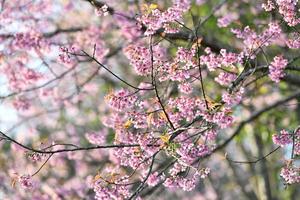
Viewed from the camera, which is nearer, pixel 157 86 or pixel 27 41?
pixel 157 86

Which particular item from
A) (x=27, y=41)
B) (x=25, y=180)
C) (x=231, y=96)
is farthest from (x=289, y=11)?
(x=27, y=41)

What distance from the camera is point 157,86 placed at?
5625mm

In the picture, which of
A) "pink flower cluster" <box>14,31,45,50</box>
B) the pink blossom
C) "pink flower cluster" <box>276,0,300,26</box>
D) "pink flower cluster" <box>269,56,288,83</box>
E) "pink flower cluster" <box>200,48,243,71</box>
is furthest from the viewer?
"pink flower cluster" <box>14,31,45,50</box>

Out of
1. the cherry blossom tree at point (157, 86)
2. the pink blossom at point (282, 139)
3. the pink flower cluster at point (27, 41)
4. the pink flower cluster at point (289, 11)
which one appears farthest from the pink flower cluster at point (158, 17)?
the pink flower cluster at point (27, 41)

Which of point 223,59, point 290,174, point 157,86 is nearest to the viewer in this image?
point 290,174

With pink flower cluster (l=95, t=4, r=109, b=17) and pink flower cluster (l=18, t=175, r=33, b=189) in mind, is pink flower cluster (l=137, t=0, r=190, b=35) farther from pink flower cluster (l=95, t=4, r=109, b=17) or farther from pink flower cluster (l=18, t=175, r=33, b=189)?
pink flower cluster (l=18, t=175, r=33, b=189)

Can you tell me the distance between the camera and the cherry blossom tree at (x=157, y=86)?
456 centimetres

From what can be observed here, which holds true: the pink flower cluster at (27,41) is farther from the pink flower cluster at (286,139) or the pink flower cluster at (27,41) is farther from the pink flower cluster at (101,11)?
the pink flower cluster at (286,139)

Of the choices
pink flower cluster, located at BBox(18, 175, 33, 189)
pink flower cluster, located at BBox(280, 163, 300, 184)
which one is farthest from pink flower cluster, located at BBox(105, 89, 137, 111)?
pink flower cluster, located at BBox(280, 163, 300, 184)

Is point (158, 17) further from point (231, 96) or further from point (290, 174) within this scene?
point (290, 174)

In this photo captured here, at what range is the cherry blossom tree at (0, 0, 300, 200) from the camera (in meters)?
4.56

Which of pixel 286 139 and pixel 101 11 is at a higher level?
pixel 101 11

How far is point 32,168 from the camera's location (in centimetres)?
1363

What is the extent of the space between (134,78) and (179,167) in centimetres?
762
